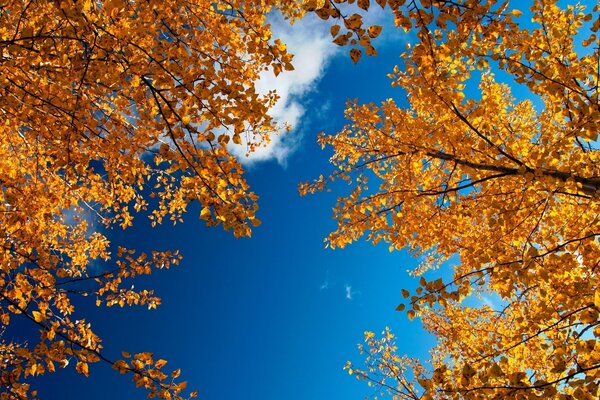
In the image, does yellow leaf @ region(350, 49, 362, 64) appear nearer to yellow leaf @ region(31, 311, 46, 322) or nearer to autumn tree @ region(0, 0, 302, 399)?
autumn tree @ region(0, 0, 302, 399)

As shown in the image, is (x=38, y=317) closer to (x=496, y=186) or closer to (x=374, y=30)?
(x=374, y=30)

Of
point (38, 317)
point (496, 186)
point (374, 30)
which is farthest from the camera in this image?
point (496, 186)

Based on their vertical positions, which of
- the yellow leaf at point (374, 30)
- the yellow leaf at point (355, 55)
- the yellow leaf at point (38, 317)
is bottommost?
the yellow leaf at point (38, 317)

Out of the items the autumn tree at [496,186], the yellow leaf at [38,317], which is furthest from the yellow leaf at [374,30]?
the yellow leaf at [38,317]

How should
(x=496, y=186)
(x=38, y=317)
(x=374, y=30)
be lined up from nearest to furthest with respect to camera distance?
1. (x=374, y=30)
2. (x=38, y=317)
3. (x=496, y=186)

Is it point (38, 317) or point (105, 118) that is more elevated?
point (105, 118)

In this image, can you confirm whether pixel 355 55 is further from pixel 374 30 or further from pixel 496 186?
pixel 496 186

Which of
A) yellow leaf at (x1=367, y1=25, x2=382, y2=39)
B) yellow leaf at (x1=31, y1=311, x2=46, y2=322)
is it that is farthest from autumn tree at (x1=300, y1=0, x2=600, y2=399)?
yellow leaf at (x1=31, y1=311, x2=46, y2=322)

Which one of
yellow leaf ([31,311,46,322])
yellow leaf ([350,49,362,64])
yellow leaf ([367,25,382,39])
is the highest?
yellow leaf ([367,25,382,39])

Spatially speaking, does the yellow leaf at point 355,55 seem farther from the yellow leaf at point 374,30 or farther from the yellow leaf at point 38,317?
the yellow leaf at point 38,317

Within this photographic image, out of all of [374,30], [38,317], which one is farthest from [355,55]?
[38,317]

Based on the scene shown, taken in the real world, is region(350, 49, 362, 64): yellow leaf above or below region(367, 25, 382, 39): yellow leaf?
below

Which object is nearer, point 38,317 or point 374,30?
point 374,30

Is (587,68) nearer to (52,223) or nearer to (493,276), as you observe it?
(493,276)
